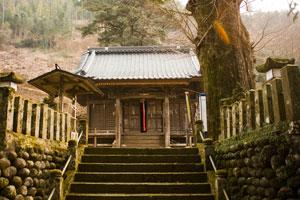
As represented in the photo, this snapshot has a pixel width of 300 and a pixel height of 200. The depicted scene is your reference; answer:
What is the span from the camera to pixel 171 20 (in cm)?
850

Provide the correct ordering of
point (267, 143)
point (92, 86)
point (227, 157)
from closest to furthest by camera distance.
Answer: point (267, 143) → point (227, 157) → point (92, 86)

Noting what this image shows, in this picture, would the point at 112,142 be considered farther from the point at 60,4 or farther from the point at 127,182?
the point at 60,4

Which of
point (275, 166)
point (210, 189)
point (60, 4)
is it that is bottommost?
point (210, 189)

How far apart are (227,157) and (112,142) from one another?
9.73 m

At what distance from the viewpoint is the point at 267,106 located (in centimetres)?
512

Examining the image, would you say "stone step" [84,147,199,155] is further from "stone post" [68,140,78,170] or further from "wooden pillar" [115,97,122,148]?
"wooden pillar" [115,97,122,148]

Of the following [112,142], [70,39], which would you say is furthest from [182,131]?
[70,39]

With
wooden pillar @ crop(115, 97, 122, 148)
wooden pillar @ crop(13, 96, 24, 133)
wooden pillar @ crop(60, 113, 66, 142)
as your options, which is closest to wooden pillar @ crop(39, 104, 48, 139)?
wooden pillar @ crop(13, 96, 24, 133)

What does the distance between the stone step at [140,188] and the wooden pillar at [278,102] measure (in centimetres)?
351

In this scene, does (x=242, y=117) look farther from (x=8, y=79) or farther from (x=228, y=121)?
(x=8, y=79)

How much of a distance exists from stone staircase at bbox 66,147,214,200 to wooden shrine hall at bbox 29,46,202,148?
5951mm

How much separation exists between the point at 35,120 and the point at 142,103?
9.61 m

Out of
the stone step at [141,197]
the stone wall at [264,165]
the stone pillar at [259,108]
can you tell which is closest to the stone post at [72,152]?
the stone step at [141,197]

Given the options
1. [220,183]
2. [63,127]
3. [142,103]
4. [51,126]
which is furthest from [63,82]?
[142,103]
